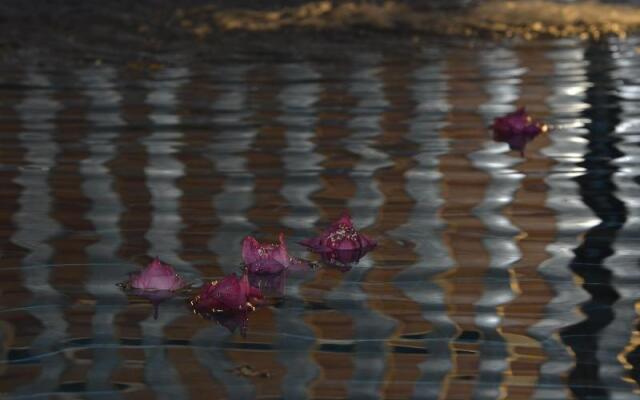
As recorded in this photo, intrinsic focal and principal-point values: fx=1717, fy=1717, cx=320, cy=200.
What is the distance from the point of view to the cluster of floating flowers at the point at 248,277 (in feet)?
11.8

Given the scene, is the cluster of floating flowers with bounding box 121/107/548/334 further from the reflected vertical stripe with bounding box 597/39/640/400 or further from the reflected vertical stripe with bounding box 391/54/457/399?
the reflected vertical stripe with bounding box 597/39/640/400

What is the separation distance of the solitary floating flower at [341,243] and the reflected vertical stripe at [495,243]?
0.32 metres

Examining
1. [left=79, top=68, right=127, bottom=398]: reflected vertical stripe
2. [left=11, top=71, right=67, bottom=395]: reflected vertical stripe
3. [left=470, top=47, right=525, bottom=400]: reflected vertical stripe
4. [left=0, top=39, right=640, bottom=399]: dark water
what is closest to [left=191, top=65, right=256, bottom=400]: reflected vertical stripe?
[left=0, top=39, right=640, bottom=399]: dark water

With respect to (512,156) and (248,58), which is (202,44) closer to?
(248,58)

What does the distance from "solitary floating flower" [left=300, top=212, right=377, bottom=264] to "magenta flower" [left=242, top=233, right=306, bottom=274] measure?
0.57ft

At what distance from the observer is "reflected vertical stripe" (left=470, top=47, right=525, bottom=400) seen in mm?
3150

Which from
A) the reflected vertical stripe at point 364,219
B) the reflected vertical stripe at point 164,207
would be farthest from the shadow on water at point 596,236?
the reflected vertical stripe at point 164,207

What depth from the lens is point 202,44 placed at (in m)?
9.11

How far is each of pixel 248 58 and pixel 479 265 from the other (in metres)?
4.60

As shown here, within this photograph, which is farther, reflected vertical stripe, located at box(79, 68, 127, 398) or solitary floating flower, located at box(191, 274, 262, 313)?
solitary floating flower, located at box(191, 274, 262, 313)

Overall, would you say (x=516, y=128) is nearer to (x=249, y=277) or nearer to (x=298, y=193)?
(x=298, y=193)

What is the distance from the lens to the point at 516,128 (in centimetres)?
595

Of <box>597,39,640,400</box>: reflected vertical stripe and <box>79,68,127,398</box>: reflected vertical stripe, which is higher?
<box>79,68,127,398</box>: reflected vertical stripe

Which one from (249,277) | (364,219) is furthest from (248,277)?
(364,219)
